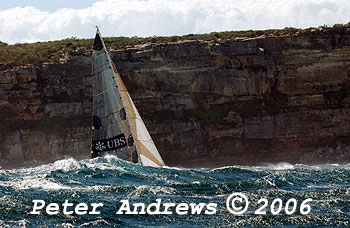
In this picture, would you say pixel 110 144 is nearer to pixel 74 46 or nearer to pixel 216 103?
pixel 216 103

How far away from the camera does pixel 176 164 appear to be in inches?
1861

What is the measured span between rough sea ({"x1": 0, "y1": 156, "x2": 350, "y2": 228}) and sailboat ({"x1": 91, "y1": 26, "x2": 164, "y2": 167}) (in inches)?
31.6

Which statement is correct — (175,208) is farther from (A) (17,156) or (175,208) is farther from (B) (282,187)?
(A) (17,156)

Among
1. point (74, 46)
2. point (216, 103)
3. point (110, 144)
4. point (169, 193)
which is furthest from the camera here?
point (74, 46)

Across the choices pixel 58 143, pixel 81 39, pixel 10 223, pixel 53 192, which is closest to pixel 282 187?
pixel 53 192

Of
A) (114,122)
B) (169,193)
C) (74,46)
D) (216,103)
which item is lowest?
(169,193)

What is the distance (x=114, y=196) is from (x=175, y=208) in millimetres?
2682

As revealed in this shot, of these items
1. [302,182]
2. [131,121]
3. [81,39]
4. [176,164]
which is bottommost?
[176,164]

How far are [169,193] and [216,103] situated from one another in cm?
2823

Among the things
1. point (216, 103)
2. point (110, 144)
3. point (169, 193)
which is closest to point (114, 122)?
point (110, 144)

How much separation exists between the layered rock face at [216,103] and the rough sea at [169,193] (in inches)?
722

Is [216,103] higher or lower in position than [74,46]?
lower

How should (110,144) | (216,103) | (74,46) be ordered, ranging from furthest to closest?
(74,46)
(216,103)
(110,144)

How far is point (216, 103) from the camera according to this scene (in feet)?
157
